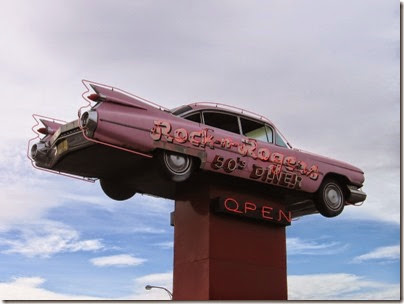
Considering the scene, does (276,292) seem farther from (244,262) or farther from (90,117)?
(90,117)

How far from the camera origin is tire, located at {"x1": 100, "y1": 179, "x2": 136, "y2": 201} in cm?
1512

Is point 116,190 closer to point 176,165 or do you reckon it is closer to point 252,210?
point 176,165

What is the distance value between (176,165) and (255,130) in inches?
→ 129

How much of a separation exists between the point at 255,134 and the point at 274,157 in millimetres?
1065

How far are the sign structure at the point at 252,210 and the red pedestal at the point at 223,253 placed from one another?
0.16 metres

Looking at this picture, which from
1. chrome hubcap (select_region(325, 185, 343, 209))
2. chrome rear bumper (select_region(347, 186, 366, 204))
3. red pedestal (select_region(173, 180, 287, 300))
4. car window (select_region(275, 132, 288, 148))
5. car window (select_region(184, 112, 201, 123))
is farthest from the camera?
chrome rear bumper (select_region(347, 186, 366, 204))

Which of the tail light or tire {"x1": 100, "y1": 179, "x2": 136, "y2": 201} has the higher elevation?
the tail light

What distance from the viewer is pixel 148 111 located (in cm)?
1280

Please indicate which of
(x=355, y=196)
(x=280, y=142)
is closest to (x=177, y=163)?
(x=280, y=142)

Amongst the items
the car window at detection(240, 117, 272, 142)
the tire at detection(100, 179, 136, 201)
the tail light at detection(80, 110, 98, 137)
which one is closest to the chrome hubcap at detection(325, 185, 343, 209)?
the car window at detection(240, 117, 272, 142)

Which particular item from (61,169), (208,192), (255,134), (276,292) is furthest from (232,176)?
(61,169)

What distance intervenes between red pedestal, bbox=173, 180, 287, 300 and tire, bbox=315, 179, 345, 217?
1.34 meters

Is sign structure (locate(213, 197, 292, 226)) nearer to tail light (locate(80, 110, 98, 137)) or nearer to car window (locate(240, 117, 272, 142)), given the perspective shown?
car window (locate(240, 117, 272, 142))

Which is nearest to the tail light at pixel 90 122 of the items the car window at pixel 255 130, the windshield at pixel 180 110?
the windshield at pixel 180 110
